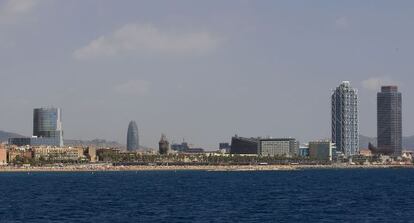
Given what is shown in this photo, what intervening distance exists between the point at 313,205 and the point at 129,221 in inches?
1181

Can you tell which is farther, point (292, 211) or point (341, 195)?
point (341, 195)

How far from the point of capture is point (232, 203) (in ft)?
366

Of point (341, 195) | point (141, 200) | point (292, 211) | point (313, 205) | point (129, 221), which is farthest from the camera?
point (341, 195)

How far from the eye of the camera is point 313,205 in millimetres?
108500

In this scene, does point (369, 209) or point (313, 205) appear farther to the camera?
point (313, 205)

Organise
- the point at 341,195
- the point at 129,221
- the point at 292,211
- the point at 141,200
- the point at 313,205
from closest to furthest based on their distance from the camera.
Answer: the point at 129,221 < the point at 292,211 < the point at 313,205 < the point at 141,200 < the point at 341,195

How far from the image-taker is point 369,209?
101688 mm

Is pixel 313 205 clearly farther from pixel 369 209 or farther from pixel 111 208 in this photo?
pixel 111 208

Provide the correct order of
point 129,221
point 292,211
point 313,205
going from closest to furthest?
point 129,221 < point 292,211 < point 313,205

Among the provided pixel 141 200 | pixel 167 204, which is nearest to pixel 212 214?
pixel 167 204

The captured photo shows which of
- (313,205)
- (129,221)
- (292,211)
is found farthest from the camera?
(313,205)

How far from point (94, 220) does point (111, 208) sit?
16449mm

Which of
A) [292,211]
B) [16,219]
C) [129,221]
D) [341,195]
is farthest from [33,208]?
[341,195]

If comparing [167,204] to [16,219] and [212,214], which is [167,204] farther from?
[16,219]
